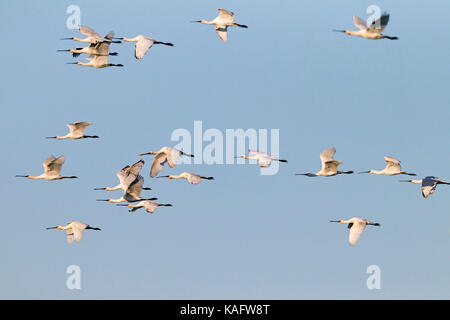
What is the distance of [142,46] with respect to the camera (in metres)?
49.9

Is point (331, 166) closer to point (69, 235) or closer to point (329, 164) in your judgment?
point (329, 164)

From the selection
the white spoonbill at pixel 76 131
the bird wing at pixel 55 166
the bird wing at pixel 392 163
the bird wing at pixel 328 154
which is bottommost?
the bird wing at pixel 328 154

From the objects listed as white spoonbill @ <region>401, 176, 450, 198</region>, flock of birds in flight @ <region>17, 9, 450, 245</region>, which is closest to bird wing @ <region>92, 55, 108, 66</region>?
flock of birds in flight @ <region>17, 9, 450, 245</region>

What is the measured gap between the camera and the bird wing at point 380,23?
45.3m

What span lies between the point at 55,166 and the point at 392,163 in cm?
1762

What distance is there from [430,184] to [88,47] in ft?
67.6

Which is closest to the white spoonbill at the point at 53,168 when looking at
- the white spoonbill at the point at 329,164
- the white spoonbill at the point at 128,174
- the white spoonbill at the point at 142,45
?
the white spoonbill at the point at 128,174

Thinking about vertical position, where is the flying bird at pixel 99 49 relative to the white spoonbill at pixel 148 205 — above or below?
above

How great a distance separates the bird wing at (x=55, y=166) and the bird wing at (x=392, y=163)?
55.0ft

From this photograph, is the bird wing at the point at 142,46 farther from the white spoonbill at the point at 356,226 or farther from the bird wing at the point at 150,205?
the white spoonbill at the point at 356,226

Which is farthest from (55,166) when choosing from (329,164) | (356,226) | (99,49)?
(356,226)

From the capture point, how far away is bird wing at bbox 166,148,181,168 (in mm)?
50347
